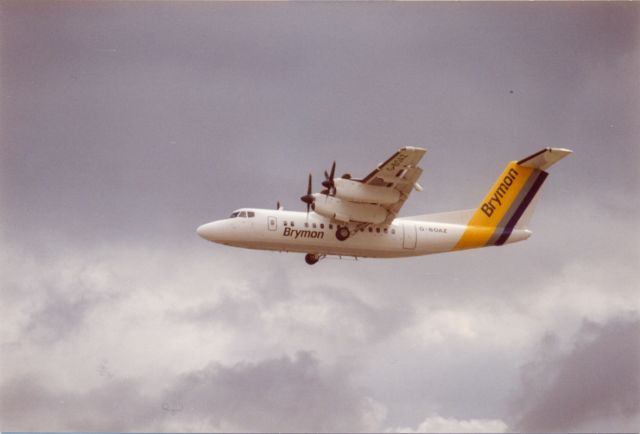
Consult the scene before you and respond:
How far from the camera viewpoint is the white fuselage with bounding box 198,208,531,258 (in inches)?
1284

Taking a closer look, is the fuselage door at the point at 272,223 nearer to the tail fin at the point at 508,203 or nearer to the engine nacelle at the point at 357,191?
the engine nacelle at the point at 357,191

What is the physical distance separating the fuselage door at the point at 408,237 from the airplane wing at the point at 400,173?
3.82 ft

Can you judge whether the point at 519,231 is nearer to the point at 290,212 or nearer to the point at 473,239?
the point at 473,239

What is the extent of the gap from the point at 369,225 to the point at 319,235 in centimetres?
195

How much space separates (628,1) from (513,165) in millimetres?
12122

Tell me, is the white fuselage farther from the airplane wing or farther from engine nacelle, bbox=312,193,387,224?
the airplane wing

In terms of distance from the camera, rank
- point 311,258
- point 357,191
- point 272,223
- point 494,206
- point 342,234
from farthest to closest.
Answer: point 494,206 < point 311,258 < point 342,234 < point 272,223 < point 357,191

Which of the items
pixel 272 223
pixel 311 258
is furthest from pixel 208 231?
pixel 311 258

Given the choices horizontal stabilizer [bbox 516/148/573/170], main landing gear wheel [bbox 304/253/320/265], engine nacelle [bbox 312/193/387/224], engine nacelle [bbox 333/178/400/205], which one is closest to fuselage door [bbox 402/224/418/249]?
engine nacelle [bbox 312/193/387/224]

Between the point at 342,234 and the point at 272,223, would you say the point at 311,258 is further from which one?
the point at 272,223

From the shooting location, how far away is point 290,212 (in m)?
33.4

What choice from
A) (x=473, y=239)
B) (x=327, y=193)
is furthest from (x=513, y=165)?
(x=327, y=193)

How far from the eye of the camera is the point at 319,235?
33.0m

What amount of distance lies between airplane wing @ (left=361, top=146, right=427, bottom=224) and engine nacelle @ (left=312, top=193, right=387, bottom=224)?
658mm
